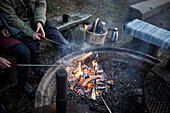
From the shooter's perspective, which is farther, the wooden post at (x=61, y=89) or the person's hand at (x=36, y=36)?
the person's hand at (x=36, y=36)

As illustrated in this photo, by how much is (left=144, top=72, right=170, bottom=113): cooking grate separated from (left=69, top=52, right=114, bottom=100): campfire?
0.62 metres

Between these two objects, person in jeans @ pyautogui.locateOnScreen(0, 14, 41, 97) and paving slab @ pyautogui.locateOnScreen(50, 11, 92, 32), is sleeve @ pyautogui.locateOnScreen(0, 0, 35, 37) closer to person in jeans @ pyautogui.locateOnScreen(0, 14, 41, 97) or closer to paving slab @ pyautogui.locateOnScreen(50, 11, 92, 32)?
person in jeans @ pyautogui.locateOnScreen(0, 14, 41, 97)

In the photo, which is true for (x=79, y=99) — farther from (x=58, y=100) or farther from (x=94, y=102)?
(x=58, y=100)

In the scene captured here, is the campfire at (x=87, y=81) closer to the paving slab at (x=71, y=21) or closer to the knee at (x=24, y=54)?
the knee at (x=24, y=54)

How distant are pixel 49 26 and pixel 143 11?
4.34m

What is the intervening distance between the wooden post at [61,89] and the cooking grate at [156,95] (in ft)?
4.67

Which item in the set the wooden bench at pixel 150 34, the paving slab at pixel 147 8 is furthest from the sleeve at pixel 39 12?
the paving slab at pixel 147 8

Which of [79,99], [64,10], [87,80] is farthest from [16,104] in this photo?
[64,10]

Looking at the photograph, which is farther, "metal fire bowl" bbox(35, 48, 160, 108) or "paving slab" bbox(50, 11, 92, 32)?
"paving slab" bbox(50, 11, 92, 32)

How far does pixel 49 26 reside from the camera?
2861 mm

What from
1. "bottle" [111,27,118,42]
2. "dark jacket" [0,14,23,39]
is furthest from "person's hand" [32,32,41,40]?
"bottle" [111,27,118,42]

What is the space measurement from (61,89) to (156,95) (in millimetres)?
1755

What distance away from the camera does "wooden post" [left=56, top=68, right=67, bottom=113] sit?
0.97 m

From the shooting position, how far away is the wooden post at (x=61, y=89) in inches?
38.0
